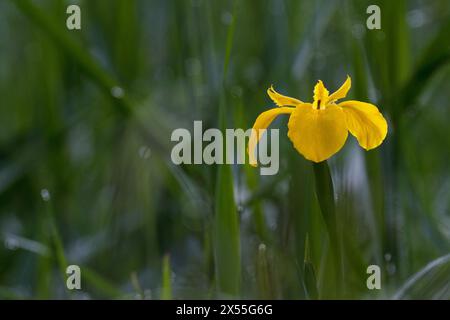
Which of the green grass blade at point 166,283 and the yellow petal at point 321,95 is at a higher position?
the yellow petal at point 321,95

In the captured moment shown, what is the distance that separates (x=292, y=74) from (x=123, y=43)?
6.6 inches

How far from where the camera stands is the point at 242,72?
780mm

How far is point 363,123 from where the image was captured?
1.93 feet

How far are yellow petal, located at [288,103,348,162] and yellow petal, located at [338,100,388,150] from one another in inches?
0.5

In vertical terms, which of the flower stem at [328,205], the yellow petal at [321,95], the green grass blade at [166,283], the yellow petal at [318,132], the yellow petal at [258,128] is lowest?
the green grass blade at [166,283]

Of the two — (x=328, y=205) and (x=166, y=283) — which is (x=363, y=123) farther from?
(x=166, y=283)

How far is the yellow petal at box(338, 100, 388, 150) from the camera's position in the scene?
59 cm

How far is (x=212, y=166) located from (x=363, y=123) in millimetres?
125

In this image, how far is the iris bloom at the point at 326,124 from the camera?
0.56 metres

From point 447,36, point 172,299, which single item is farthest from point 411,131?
point 172,299

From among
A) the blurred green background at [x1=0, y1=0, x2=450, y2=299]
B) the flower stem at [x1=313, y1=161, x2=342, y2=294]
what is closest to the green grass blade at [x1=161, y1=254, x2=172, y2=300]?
the blurred green background at [x1=0, y1=0, x2=450, y2=299]

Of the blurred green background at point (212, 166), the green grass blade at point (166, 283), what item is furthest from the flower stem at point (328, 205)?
the green grass blade at point (166, 283)

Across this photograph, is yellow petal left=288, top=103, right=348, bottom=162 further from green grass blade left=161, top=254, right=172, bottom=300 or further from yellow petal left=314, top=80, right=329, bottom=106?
green grass blade left=161, top=254, right=172, bottom=300

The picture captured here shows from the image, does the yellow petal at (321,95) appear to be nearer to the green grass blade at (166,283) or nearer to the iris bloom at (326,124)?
the iris bloom at (326,124)
